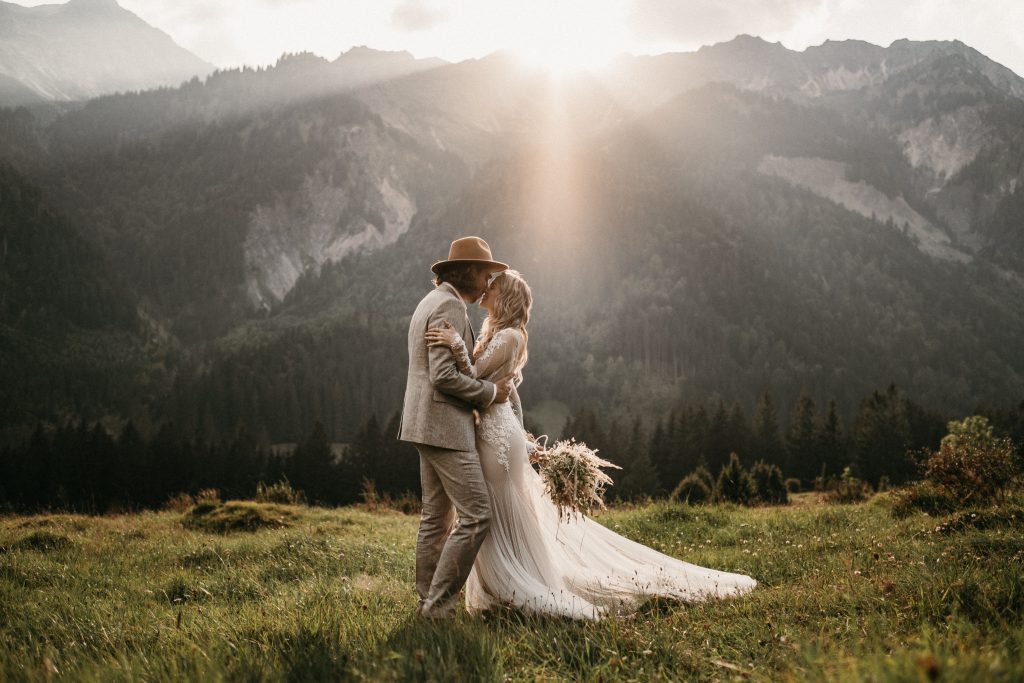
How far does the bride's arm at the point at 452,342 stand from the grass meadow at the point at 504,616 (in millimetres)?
1888

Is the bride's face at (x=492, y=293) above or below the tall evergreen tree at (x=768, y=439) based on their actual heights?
above

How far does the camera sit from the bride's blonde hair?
5953mm

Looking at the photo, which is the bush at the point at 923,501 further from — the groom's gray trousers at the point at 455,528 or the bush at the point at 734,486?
the bush at the point at 734,486

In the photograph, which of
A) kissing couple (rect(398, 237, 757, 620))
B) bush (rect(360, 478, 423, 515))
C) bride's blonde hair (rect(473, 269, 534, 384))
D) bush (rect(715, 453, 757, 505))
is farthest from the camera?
bush (rect(715, 453, 757, 505))

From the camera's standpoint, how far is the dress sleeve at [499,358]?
5.73 meters

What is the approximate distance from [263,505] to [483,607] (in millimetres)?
9052

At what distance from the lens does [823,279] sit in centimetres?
19838

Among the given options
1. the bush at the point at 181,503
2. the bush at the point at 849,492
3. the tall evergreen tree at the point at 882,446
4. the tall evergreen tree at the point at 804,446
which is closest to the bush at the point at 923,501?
the bush at the point at 849,492

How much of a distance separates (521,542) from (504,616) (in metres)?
0.64

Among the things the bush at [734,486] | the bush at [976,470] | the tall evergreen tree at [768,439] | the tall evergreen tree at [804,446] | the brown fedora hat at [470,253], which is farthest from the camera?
the tall evergreen tree at [768,439]

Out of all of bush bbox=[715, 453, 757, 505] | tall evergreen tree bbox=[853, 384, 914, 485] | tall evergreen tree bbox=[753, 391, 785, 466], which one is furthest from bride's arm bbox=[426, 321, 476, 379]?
tall evergreen tree bbox=[753, 391, 785, 466]

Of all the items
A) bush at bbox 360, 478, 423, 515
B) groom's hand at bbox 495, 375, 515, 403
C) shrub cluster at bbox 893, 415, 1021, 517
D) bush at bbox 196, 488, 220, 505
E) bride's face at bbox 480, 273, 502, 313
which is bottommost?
bush at bbox 360, 478, 423, 515

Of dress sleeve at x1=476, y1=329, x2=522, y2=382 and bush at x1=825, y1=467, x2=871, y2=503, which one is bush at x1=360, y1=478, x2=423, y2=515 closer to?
bush at x1=825, y1=467, x2=871, y2=503

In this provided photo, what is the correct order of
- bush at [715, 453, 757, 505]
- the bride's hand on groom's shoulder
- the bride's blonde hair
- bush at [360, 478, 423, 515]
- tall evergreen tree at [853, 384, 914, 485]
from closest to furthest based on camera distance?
the bride's hand on groom's shoulder
the bride's blonde hair
bush at [360, 478, 423, 515]
bush at [715, 453, 757, 505]
tall evergreen tree at [853, 384, 914, 485]
